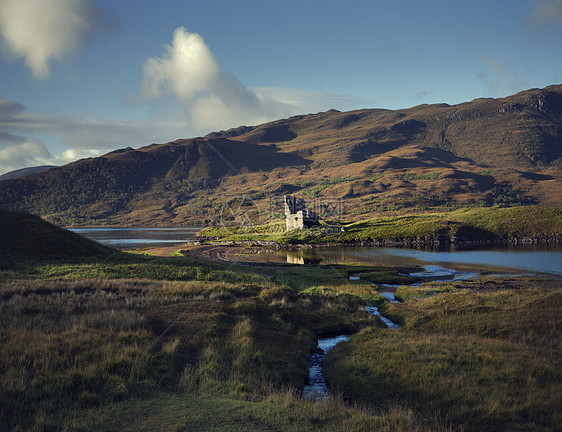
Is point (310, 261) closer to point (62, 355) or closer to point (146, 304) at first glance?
point (146, 304)

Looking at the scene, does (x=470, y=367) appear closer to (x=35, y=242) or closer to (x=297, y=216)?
(x=35, y=242)

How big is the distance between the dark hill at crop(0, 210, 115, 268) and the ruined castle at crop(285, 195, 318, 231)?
101m

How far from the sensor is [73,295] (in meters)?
27.7

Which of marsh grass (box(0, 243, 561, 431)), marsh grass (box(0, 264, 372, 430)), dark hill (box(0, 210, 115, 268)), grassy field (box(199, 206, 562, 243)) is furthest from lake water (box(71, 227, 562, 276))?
marsh grass (box(0, 264, 372, 430))

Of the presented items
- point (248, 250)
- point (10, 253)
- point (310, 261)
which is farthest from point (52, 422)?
point (248, 250)

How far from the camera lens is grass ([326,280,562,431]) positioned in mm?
13203

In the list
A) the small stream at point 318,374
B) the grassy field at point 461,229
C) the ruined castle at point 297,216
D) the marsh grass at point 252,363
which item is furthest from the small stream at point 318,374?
the ruined castle at point 297,216

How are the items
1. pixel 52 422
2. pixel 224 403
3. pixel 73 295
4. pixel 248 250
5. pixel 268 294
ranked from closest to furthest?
pixel 52 422 < pixel 224 403 < pixel 73 295 < pixel 268 294 < pixel 248 250

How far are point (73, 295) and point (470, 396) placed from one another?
26783 mm

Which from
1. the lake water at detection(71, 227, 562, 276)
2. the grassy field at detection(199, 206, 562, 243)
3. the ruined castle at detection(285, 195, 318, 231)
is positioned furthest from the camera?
the ruined castle at detection(285, 195, 318, 231)

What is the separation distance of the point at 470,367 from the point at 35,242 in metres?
55.3

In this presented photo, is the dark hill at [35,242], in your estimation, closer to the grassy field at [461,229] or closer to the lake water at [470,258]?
the lake water at [470,258]

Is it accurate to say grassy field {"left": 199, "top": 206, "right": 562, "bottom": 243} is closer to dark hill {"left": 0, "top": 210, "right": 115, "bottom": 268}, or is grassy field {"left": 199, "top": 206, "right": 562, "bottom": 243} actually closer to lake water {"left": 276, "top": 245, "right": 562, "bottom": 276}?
lake water {"left": 276, "top": 245, "right": 562, "bottom": 276}

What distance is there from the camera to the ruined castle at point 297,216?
152875mm
